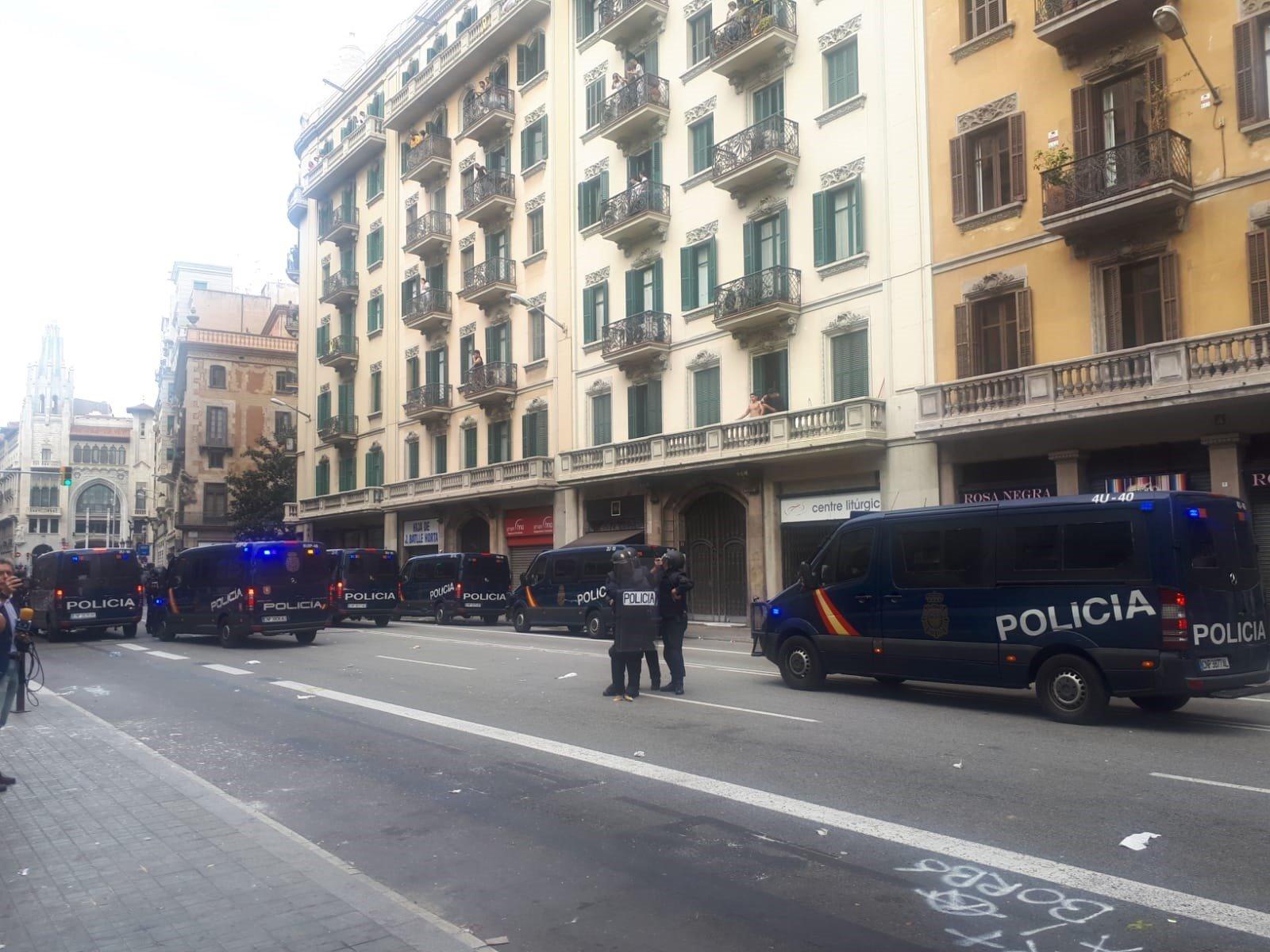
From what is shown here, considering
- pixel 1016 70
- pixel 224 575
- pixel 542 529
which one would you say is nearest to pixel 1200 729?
pixel 1016 70

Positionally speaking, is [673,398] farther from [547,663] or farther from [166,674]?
[166,674]

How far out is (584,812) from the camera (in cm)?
720

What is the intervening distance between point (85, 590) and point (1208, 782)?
989 inches

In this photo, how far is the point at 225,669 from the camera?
17.6 m

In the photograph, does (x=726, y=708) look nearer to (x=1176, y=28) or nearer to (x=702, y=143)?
(x=1176, y=28)

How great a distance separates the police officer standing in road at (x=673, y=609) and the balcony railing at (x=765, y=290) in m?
14.8

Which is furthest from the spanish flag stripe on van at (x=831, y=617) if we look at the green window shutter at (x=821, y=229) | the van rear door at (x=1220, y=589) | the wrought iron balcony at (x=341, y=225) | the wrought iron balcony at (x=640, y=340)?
the wrought iron balcony at (x=341, y=225)

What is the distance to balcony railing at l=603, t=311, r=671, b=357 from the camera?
102 feet

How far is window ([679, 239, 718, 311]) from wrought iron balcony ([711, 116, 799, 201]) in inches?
82.1

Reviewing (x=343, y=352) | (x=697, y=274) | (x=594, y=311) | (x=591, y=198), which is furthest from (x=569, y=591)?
(x=343, y=352)

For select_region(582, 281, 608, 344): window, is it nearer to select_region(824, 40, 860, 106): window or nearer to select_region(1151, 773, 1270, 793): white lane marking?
select_region(824, 40, 860, 106): window

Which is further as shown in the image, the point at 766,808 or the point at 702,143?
the point at 702,143

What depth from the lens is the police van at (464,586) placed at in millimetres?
31594

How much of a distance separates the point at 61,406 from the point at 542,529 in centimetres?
11736
